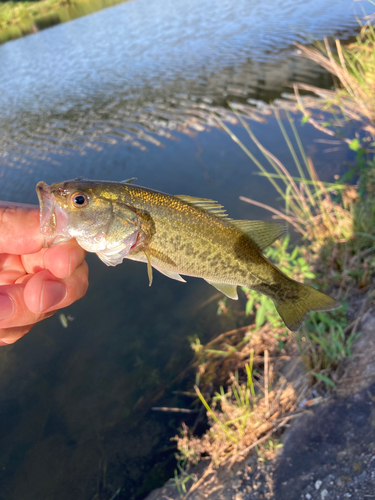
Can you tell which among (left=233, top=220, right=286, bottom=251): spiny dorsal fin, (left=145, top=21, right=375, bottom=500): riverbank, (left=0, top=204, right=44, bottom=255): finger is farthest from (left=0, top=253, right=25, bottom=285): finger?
(left=145, top=21, right=375, bottom=500): riverbank

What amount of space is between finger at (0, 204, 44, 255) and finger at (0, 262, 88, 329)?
0.27 m

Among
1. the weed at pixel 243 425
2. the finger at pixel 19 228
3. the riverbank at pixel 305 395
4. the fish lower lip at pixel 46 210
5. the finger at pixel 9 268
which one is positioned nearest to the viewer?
the fish lower lip at pixel 46 210

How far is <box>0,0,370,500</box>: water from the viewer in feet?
15.9

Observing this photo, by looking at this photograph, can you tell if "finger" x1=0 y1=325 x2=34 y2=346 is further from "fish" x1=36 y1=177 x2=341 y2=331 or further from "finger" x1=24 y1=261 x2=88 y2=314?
"fish" x1=36 y1=177 x2=341 y2=331

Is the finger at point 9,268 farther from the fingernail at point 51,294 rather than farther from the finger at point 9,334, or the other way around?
the fingernail at point 51,294

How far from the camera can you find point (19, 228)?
2.40 metres

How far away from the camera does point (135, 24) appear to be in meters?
24.8

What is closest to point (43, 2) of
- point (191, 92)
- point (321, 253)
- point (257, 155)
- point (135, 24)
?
point (135, 24)

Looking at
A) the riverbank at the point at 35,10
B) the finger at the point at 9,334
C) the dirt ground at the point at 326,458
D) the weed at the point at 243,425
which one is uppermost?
the riverbank at the point at 35,10

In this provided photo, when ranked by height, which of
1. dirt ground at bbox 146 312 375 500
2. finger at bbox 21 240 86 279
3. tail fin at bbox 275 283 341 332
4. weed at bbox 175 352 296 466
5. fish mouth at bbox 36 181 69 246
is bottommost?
weed at bbox 175 352 296 466

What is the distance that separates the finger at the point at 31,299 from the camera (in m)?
2.27

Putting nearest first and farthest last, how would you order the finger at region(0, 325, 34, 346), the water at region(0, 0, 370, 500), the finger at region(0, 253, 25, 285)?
the finger at region(0, 325, 34, 346)
the finger at region(0, 253, 25, 285)
the water at region(0, 0, 370, 500)

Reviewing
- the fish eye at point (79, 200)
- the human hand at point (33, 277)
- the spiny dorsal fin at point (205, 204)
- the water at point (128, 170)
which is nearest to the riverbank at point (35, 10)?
the water at point (128, 170)

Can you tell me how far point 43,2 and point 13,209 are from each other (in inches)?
2437
